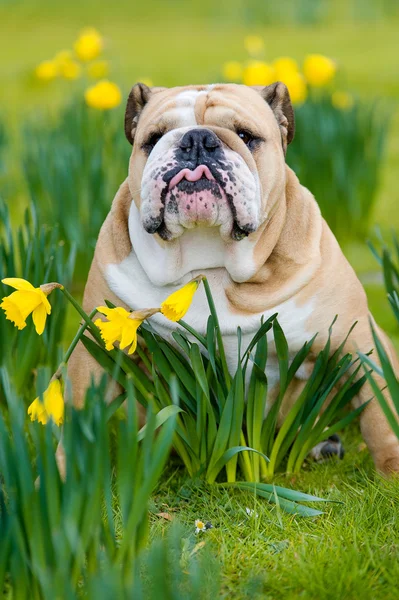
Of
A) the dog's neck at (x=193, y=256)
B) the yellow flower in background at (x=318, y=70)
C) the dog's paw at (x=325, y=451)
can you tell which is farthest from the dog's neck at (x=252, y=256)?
the yellow flower in background at (x=318, y=70)

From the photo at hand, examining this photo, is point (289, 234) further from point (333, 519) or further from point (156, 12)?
point (156, 12)

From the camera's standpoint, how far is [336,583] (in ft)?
5.82

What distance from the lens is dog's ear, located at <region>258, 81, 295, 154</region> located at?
7.72 feet

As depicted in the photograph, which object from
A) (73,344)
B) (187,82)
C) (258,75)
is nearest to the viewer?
(73,344)

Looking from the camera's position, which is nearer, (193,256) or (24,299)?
(24,299)

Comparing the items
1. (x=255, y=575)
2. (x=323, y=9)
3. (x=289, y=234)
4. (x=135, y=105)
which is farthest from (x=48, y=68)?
(x=323, y=9)

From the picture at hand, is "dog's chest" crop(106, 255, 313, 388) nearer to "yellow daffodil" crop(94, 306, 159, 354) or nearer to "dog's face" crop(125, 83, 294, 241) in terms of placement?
"dog's face" crop(125, 83, 294, 241)

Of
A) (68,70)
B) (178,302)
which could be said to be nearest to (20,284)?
(178,302)

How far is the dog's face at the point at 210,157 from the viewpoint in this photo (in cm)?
210

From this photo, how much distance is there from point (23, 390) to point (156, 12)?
37.4 feet

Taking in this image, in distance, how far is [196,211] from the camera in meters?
2.11

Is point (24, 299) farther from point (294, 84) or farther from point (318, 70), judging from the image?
point (318, 70)

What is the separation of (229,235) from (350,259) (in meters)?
2.37

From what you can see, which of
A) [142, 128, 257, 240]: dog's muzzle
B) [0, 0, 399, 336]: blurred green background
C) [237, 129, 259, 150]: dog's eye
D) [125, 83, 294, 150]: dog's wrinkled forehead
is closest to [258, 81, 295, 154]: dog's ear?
[125, 83, 294, 150]: dog's wrinkled forehead
